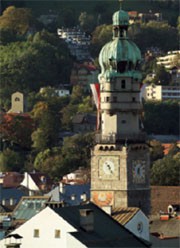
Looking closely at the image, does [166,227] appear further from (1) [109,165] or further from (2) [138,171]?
(1) [109,165]

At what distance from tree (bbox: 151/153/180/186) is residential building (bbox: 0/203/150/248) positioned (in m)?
42.7

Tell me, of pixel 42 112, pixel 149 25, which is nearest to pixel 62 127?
pixel 42 112

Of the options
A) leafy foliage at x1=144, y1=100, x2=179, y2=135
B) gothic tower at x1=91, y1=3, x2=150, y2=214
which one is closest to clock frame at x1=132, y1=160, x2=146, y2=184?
gothic tower at x1=91, y1=3, x2=150, y2=214

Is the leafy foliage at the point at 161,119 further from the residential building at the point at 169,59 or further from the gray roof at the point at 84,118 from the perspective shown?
the residential building at the point at 169,59

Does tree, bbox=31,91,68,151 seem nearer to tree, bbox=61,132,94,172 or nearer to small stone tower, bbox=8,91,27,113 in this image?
small stone tower, bbox=8,91,27,113

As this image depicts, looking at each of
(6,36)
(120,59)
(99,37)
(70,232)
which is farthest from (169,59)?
(70,232)

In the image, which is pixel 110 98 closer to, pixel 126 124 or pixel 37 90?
pixel 126 124

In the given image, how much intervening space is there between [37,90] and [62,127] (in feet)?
66.1

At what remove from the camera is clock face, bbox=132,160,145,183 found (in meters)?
51.4

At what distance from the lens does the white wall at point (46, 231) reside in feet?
116

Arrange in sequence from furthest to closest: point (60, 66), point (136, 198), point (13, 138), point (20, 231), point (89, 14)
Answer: point (89, 14), point (60, 66), point (13, 138), point (136, 198), point (20, 231)

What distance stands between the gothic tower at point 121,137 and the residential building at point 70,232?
1349 cm

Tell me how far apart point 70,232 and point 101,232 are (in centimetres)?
126

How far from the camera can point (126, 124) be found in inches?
2034
